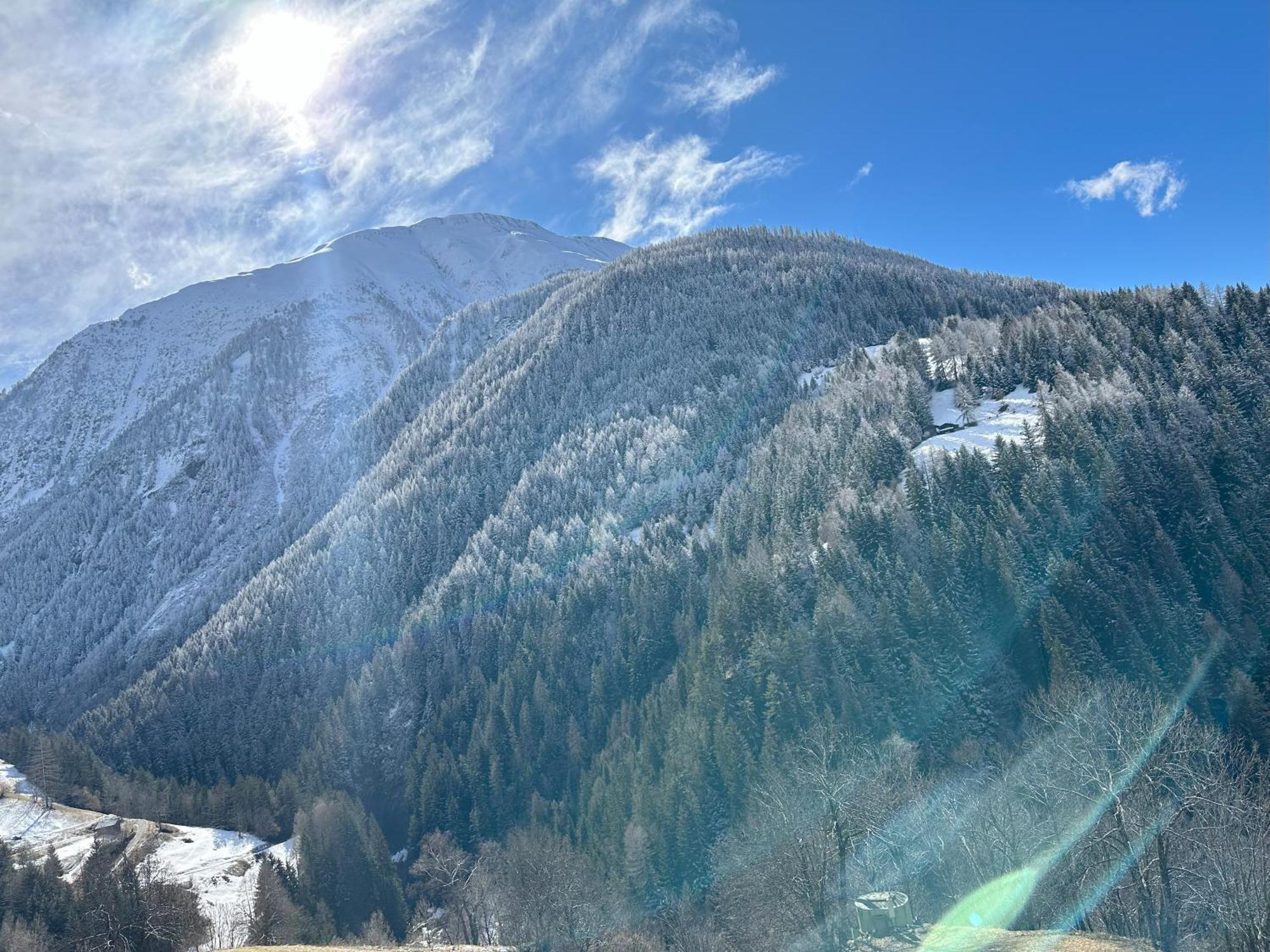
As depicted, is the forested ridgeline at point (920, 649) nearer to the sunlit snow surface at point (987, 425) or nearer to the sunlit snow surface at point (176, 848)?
the sunlit snow surface at point (987, 425)

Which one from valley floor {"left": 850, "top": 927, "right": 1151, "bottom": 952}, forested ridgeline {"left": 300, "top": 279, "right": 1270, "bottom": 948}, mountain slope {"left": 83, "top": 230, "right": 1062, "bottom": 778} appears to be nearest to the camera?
valley floor {"left": 850, "top": 927, "right": 1151, "bottom": 952}

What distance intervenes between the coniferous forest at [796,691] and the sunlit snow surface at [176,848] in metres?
5.04

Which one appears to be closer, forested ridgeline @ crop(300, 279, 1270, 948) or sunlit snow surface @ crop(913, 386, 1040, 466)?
forested ridgeline @ crop(300, 279, 1270, 948)

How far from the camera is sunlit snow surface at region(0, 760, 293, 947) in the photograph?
81000 millimetres

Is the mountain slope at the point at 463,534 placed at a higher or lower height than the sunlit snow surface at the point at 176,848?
higher

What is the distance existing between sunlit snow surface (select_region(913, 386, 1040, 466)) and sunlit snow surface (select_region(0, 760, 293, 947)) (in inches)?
3904

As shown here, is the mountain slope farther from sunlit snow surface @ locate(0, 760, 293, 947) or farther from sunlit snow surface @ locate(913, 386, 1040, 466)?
sunlit snow surface @ locate(913, 386, 1040, 466)

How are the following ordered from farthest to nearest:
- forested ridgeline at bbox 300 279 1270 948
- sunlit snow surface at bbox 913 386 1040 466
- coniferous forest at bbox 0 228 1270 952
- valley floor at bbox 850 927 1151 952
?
sunlit snow surface at bbox 913 386 1040 466 → forested ridgeline at bbox 300 279 1270 948 → coniferous forest at bbox 0 228 1270 952 → valley floor at bbox 850 927 1151 952

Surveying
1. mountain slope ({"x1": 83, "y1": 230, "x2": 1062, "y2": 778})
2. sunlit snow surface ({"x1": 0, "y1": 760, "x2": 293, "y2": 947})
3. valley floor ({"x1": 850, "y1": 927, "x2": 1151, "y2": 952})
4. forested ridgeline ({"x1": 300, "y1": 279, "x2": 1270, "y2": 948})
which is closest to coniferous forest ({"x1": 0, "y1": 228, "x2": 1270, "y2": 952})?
forested ridgeline ({"x1": 300, "y1": 279, "x2": 1270, "y2": 948})

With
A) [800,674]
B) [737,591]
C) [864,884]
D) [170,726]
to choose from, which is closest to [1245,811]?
[864,884]

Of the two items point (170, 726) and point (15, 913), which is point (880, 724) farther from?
point (170, 726)

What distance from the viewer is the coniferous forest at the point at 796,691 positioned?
45750 mm

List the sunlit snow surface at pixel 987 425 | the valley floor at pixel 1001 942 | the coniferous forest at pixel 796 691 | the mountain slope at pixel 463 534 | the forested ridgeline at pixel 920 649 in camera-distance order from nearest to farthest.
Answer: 1. the valley floor at pixel 1001 942
2. the coniferous forest at pixel 796 691
3. the forested ridgeline at pixel 920 649
4. the sunlit snow surface at pixel 987 425
5. the mountain slope at pixel 463 534

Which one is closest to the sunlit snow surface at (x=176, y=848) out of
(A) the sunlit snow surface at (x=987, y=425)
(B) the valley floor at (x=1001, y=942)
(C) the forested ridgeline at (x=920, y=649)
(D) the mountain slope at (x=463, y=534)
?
(C) the forested ridgeline at (x=920, y=649)
